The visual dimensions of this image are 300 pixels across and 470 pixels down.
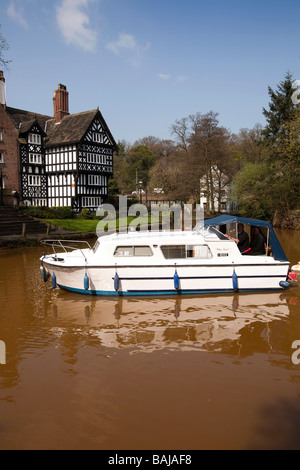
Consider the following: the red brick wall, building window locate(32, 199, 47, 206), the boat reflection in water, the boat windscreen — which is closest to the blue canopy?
the boat windscreen

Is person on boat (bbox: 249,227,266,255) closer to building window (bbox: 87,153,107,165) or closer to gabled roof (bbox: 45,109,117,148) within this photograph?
gabled roof (bbox: 45,109,117,148)

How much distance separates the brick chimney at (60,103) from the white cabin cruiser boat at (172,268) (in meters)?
38.0

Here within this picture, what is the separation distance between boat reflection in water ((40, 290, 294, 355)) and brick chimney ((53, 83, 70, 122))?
125ft

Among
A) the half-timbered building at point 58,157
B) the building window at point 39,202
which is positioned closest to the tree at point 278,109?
the half-timbered building at point 58,157

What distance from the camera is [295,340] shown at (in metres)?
8.22

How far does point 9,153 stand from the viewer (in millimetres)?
38031

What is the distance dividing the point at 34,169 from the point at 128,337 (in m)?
37.3

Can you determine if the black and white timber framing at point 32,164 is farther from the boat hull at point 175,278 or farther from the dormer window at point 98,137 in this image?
the boat hull at point 175,278

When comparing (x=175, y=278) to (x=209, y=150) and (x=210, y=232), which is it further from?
(x=209, y=150)

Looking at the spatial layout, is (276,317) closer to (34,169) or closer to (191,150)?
(34,169)

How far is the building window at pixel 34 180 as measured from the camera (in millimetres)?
40938

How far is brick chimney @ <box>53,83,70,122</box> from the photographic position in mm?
44406

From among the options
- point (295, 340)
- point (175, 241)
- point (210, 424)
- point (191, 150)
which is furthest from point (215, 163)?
point (210, 424)

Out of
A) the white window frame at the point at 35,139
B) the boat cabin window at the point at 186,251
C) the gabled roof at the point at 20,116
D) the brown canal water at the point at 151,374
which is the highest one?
the gabled roof at the point at 20,116
